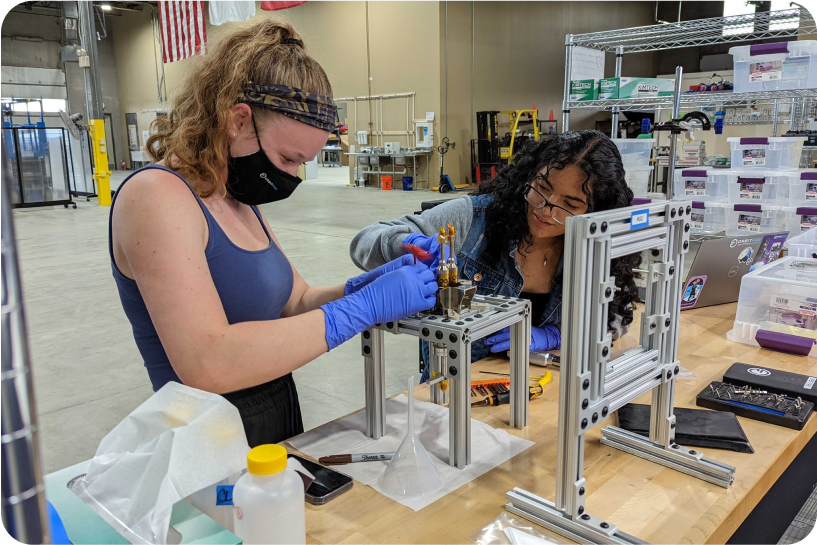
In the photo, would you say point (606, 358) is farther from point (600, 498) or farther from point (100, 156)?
point (100, 156)

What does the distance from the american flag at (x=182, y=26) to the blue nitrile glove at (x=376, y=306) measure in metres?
7.63

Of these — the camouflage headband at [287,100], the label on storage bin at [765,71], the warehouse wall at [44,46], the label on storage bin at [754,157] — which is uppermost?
the warehouse wall at [44,46]

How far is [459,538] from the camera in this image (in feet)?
2.89

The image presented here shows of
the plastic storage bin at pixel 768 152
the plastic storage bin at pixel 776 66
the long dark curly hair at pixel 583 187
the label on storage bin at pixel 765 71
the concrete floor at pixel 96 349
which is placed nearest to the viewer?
the long dark curly hair at pixel 583 187

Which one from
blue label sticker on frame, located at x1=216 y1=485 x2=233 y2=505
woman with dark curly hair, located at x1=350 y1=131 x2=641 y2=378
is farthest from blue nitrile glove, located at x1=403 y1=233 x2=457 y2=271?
blue label sticker on frame, located at x1=216 y1=485 x2=233 y2=505

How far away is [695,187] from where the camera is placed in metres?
3.62

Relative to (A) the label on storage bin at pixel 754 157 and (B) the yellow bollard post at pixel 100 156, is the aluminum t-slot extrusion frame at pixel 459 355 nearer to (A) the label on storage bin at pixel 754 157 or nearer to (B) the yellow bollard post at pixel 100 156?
(A) the label on storage bin at pixel 754 157

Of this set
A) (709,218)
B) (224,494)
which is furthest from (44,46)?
(224,494)

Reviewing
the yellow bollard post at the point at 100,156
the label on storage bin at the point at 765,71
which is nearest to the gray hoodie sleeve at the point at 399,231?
the label on storage bin at the point at 765,71

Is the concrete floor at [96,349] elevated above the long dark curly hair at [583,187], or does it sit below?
below

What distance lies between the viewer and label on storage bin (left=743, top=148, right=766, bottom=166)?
3.38m

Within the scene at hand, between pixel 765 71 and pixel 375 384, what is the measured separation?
10.0ft

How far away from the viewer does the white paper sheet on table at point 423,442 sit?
41.4 inches

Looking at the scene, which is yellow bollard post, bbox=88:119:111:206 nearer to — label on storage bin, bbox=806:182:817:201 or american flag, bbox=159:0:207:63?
american flag, bbox=159:0:207:63
